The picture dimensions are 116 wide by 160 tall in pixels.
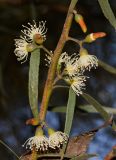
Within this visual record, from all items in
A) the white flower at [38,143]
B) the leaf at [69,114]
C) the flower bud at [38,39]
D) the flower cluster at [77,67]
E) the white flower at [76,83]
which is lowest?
the white flower at [38,143]

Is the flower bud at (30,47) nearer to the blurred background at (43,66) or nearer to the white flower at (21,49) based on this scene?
the white flower at (21,49)

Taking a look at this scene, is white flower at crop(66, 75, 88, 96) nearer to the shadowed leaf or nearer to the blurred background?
the shadowed leaf

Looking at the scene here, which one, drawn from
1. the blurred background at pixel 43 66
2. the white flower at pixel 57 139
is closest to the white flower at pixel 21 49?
the white flower at pixel 57 139

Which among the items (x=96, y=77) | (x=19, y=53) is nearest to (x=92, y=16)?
(x=96, y=77)

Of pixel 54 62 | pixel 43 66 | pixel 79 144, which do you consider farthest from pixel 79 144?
pixel 43 66

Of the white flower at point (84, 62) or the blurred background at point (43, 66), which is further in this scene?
the blurred background at point (43, 66)

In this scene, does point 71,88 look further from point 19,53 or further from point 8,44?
point 8,44

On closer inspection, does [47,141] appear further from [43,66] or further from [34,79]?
[43,66]

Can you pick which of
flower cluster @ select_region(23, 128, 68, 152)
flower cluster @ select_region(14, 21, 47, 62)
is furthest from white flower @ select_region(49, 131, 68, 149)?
flower cluster @ select_region(14, 21, 47, 62)
